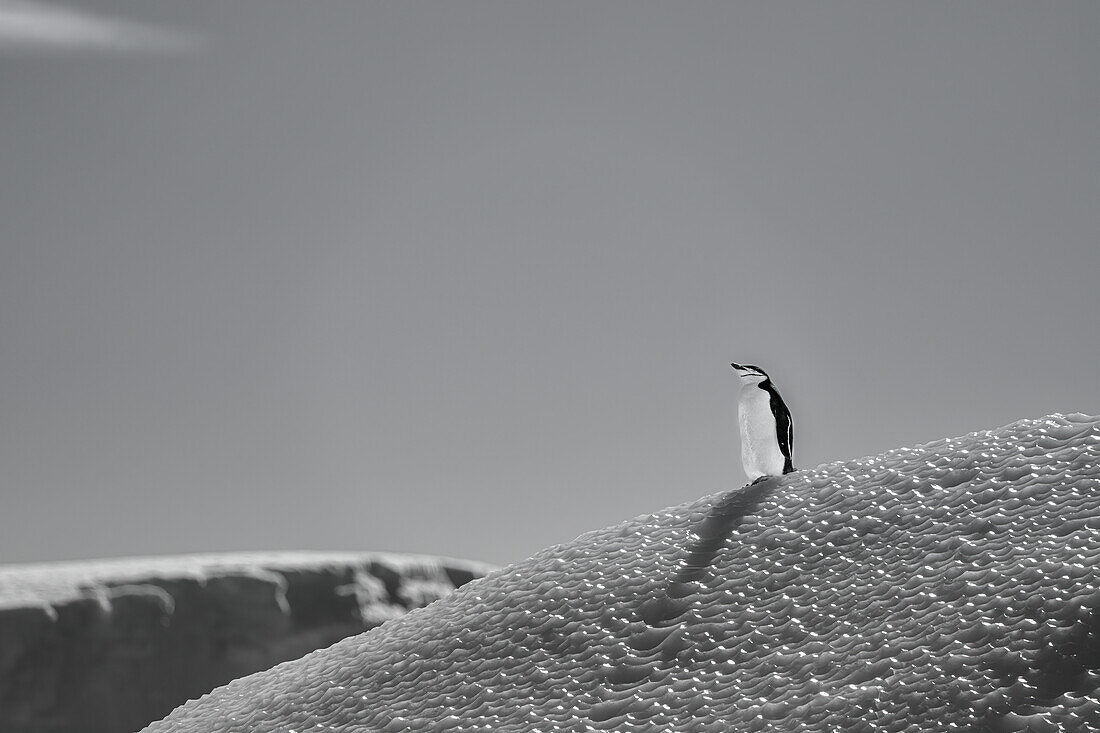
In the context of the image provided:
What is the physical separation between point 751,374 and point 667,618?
102 cm

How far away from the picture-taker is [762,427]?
229 centimetres

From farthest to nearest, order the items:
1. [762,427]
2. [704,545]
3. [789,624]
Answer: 1. [762,427]
2. [704,545]
3. [789,624]

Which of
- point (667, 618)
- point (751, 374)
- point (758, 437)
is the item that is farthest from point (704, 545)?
point (751, 374)

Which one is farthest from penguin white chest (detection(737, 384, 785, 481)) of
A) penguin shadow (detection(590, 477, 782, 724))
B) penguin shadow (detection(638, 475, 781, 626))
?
penguin shadow (detection(590, 477, 782, 724))

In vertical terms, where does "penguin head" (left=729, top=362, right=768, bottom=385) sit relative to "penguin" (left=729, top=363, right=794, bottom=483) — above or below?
above

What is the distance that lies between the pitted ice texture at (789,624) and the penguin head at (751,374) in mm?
471

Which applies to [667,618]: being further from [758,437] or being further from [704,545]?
[758,437]

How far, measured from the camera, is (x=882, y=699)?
3.90 ft

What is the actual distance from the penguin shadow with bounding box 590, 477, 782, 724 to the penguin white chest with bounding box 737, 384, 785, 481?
0.44 meters

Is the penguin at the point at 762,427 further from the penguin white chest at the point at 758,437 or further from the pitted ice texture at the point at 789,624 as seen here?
the pitted ice texture at the point at 789,624

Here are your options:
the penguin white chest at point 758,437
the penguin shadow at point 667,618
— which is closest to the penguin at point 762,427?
the penguin white chest at point 758,437

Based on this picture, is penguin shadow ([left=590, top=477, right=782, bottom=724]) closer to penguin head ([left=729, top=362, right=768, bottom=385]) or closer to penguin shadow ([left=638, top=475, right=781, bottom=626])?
penguin shadow ([left=638, top=475, right=781, bottom=626])

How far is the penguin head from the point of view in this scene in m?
2.38

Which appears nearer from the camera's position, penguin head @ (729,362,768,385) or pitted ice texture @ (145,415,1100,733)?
pitted ice texture @ (145,415,1100,733)
